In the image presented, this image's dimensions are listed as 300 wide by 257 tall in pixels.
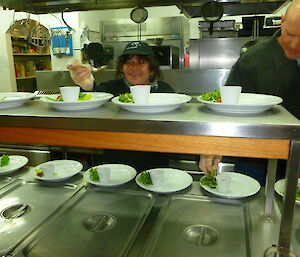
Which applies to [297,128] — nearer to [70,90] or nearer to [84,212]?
[70,90]

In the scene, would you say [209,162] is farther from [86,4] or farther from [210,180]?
[86,4]

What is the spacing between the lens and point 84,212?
1.10 metres

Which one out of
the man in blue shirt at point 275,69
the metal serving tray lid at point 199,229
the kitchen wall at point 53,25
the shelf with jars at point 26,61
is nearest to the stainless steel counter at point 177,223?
the metal serving tray lid at point 199,229

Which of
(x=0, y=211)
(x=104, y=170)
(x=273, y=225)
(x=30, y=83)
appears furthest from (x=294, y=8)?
(x=30, y=83)

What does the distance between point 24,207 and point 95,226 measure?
318 mm

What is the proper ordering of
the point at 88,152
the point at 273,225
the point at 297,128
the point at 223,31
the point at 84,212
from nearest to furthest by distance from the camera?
the point at 297,128
the point at 273,225
the point at 84,212
the point at 88,152
the point at 223,31

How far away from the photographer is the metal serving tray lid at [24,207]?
0.96m

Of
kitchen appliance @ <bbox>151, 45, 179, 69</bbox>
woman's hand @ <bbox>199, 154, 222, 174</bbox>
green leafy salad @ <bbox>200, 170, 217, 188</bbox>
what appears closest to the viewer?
woman's hand @ <bbox>199, 154, 222, 174</bbox>

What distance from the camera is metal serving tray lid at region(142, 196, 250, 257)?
0.87m

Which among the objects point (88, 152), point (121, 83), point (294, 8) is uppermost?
point (294, 8)

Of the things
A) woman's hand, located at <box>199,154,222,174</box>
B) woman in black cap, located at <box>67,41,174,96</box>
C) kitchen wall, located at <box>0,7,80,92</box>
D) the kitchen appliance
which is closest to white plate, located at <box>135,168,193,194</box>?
woman's hand, located at <box>199,154,222,174</box>

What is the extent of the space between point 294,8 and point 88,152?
6.61 ft

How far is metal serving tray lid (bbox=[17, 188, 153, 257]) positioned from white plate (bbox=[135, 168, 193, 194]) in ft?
0.13

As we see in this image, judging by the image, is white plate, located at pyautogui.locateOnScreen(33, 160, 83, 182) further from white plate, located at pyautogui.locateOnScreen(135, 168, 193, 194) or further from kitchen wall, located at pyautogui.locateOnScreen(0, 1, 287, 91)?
kitchen wall, located at pyautogui.locateOnScreen(0, 1, 287, 91)
